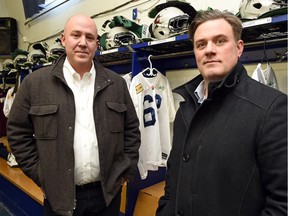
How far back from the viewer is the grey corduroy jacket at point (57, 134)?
1.38m

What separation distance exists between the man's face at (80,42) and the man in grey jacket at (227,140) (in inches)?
27.7

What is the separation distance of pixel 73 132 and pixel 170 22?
1.02m

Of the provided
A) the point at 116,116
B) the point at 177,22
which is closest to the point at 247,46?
the point at 177,22

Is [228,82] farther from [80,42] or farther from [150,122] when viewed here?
[150,122]

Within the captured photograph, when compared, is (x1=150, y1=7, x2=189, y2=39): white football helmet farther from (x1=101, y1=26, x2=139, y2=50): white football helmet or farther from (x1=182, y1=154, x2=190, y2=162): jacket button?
(x1=182, y1=154, x2=190, y2=162): jacket button

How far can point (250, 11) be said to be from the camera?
4.38 feet

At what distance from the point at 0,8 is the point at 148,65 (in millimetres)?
5272

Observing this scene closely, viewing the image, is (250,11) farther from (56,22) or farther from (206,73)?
(56,22)

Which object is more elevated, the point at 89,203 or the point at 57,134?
the point at 57,134

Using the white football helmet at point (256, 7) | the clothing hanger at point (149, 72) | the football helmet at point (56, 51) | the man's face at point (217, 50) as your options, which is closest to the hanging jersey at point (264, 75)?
the white football helmet at point (256, 7)

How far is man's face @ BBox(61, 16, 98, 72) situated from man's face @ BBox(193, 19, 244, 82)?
76 centimetres

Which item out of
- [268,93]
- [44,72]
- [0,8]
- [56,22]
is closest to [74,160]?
[44,72]

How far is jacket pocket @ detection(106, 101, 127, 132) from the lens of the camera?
1.50 meters

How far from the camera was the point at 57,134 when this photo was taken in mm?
1393
